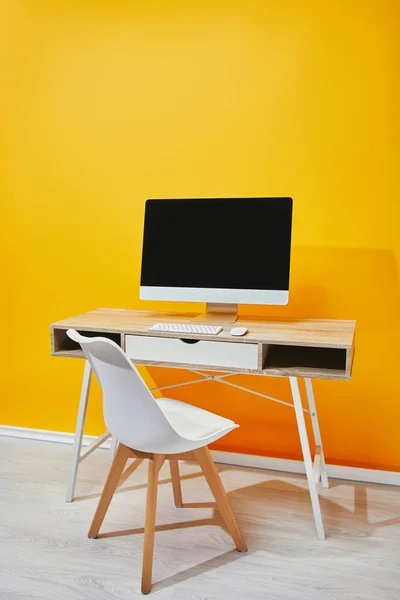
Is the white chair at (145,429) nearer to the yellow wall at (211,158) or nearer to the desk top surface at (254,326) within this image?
the desk top surface at (254,326)

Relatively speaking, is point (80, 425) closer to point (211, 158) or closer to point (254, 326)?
point (254, 326)

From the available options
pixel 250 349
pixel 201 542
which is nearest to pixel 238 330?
pixel 250 349

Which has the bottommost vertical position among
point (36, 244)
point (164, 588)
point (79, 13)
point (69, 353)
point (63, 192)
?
point (164, 588)

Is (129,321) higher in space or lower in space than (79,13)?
lower

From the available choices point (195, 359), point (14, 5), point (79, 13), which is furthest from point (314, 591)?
point (14, 5)

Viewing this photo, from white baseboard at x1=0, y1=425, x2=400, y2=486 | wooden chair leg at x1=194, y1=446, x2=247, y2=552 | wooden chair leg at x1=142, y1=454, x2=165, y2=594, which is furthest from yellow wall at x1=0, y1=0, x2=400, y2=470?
wooden chair leg at x1=142, y1=454, x2=165, y2=594

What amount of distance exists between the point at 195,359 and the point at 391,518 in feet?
3.16

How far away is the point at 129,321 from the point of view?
2.22m

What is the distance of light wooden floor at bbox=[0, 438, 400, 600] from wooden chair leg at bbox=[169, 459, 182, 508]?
0.13ft

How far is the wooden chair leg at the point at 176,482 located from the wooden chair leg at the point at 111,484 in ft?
0.94

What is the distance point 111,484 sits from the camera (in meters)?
1.92

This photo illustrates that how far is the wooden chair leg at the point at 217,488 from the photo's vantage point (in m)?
1.85

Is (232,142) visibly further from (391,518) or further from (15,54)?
(391,518)

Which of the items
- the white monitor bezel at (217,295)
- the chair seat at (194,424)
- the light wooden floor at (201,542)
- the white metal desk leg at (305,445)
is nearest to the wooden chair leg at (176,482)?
the light wooden floor at (201,542)
